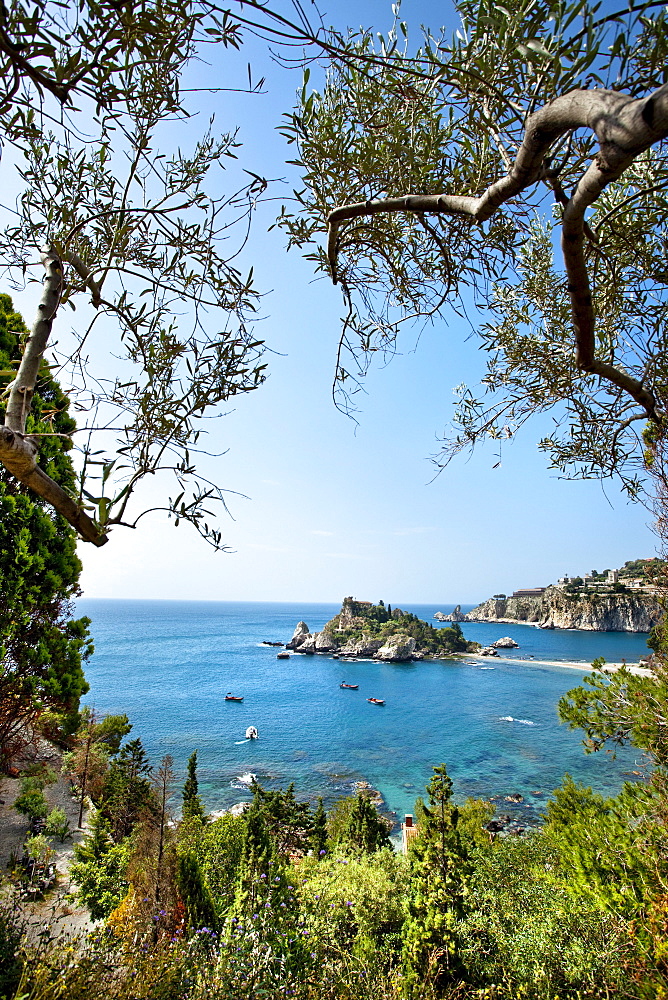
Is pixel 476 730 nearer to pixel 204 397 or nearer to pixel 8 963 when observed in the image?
pixel 8 963

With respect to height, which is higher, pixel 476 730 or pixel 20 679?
pixel 20 679

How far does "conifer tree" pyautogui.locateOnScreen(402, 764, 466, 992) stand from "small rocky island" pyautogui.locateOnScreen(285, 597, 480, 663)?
61193mm

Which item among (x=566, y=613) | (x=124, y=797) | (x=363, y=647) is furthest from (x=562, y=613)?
(x=124, y=797)

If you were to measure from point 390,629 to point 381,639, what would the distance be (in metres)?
4.25

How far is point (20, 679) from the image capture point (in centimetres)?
583

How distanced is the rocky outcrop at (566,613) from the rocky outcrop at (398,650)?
796 inches

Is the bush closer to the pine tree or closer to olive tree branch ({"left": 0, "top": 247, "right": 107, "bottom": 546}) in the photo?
the pine tree

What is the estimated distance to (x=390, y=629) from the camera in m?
71.7

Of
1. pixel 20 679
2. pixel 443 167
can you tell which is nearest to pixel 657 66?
pixel 443 167

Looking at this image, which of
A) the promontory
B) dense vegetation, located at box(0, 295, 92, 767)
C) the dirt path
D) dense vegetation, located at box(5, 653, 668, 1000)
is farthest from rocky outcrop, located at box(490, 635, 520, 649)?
dense vegetation, located at box(0, 295, 92, 767)

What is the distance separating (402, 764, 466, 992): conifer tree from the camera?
4129mm

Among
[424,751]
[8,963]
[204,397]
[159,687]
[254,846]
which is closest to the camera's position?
[204,397]

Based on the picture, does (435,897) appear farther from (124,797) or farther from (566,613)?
(566,613)

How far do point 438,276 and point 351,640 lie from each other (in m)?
70.8
